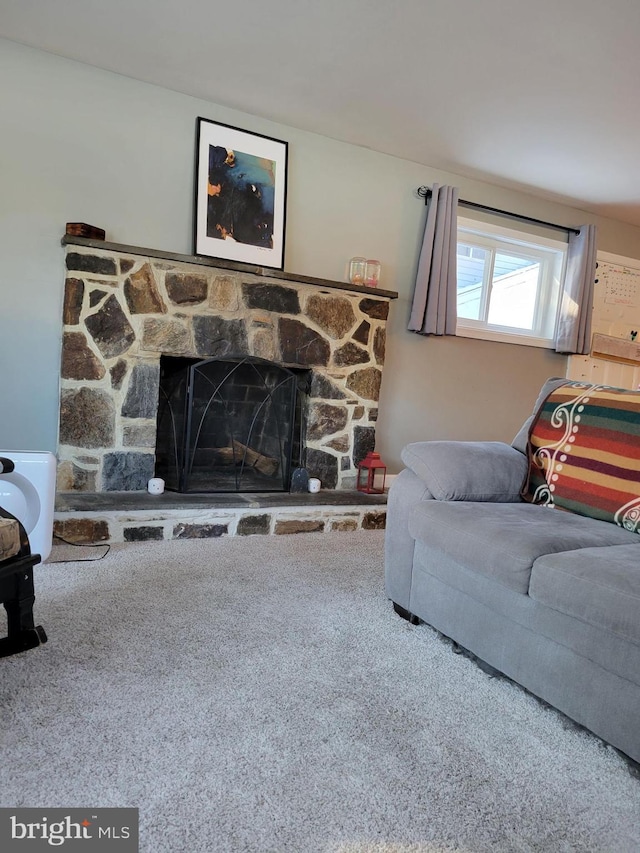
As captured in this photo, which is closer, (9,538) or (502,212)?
(9,538)

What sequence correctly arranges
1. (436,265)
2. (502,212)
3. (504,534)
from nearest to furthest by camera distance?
(504,534) → (436,265) → (502,212)

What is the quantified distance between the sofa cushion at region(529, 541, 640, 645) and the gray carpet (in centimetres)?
32

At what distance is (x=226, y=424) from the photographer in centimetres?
338

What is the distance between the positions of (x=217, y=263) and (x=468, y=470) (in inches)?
70.8

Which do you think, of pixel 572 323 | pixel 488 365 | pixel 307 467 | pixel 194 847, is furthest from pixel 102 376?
pixel 572 323

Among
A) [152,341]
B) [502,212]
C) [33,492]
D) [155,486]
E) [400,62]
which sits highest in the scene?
[400,62]

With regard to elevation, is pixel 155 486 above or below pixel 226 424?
below

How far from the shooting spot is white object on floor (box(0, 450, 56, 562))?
6.92 ft

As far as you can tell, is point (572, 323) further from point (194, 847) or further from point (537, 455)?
point (194, 847)

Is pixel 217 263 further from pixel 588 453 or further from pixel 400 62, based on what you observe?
pixel 588 453

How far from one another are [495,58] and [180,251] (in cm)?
186

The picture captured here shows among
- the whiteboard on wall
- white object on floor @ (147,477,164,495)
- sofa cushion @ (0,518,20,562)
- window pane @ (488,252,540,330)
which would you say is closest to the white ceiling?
window pane @ (488,252,540,330)

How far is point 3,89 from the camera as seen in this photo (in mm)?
2805

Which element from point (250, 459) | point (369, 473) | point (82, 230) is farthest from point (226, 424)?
point (82, 230)
